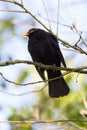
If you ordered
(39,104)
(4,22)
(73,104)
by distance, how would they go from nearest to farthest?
1. (73,104)
2. (39,104)
3. (4,22)

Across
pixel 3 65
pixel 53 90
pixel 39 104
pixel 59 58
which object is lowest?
pixel 39 104

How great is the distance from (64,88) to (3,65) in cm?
136

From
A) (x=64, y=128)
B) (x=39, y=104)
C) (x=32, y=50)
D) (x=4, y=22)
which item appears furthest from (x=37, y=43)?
(x=4, y=22)

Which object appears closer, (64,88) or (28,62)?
(28,62)

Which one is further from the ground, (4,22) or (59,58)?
(59,58)

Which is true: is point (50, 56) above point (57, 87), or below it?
above

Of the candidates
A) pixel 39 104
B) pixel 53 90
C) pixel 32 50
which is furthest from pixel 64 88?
pixel 39 104

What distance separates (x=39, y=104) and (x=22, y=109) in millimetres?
1473

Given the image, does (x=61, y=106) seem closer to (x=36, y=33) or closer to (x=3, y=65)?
(x=36, y=33)

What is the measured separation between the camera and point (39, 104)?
9156 mm

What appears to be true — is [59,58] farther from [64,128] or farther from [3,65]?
[64,128]

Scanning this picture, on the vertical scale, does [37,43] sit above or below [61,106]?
above

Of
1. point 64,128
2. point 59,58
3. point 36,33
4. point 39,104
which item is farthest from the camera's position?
Result: point 39,104

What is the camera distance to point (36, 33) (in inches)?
239
